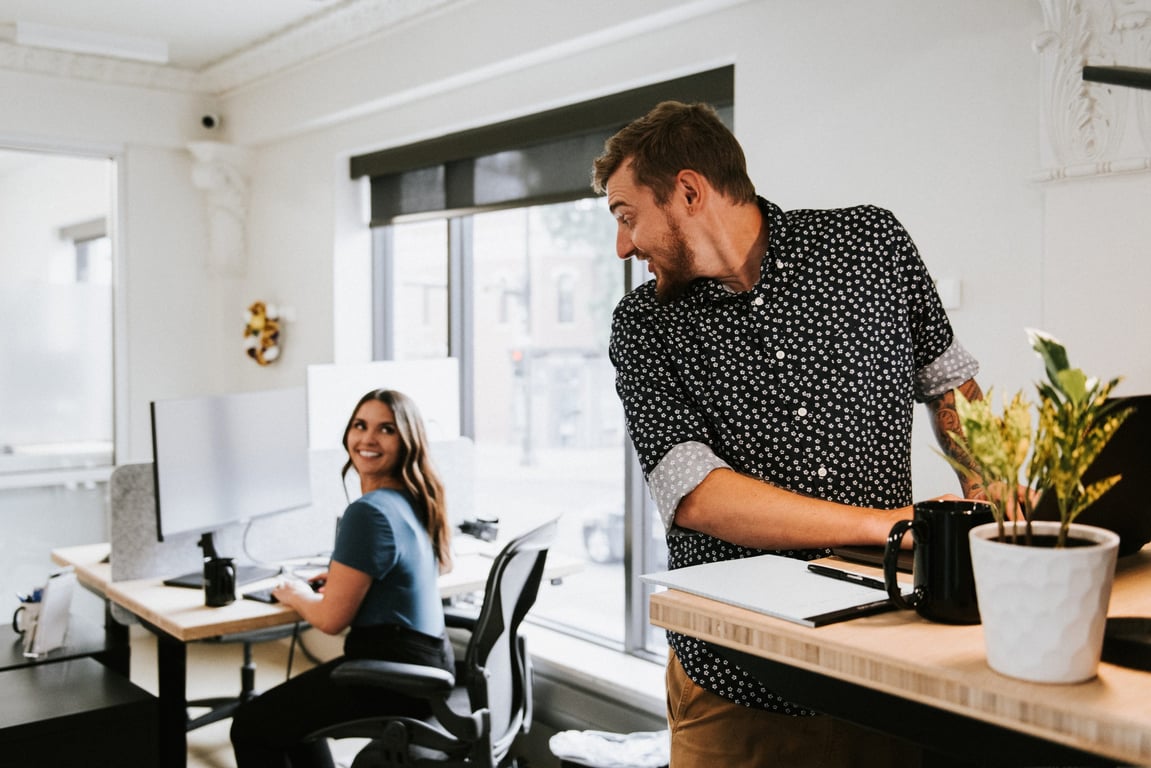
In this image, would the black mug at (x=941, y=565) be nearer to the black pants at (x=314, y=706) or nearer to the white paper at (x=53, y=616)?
the black pants at (x=314, y=706)

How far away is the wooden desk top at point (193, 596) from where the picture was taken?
8.04 ft

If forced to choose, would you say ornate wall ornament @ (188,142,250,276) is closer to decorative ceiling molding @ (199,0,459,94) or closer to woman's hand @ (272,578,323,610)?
decorative ceiling molding @ (199,0,459,94)

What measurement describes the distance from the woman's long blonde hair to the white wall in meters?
1.08

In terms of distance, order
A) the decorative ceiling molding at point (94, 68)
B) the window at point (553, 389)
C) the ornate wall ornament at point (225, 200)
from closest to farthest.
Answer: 1. the window at point (553, 389)
2. the decorative ceiling molding at point (94, 68)
3. the ornate wall ornament at point (225, 200)

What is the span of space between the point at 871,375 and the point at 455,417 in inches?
97.6

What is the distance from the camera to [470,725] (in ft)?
7.69

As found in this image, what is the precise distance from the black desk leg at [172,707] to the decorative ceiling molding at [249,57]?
90.4 inches

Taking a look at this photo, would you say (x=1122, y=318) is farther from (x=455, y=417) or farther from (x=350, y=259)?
(x=350, y=259)

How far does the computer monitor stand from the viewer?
2.71 meters

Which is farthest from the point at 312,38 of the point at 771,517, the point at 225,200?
the point at 771,517

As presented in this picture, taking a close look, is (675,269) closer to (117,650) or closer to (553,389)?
(117,650)

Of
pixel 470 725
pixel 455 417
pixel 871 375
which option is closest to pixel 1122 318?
pixel 871 375

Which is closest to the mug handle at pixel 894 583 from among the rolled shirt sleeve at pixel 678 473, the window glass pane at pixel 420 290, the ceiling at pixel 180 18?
the rolled shirt sleeve at pixel 678 473

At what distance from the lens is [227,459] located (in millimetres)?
2873
